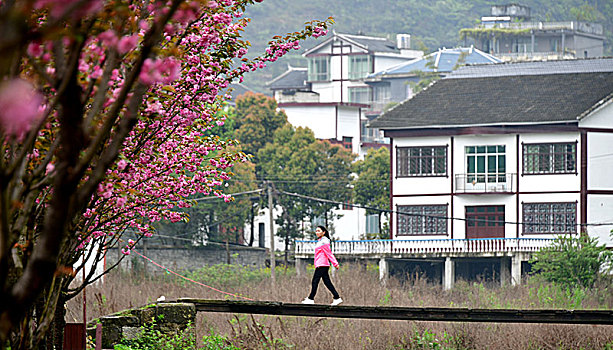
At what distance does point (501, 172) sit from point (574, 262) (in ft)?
23.5

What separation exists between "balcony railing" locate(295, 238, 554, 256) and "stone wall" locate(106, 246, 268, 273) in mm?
Result: 5261

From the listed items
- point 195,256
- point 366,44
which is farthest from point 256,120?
point 366,44

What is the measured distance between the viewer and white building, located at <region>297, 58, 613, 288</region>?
37875 millimetres

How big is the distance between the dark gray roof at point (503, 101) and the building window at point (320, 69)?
35350 millimetres

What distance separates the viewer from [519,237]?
Result: 127 ft

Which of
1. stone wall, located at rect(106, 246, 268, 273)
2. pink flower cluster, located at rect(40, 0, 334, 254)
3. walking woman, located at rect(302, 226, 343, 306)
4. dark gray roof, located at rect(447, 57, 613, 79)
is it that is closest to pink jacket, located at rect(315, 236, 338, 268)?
walking woman, located at rect(302, 226, 343, 306)

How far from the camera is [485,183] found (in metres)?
39.2

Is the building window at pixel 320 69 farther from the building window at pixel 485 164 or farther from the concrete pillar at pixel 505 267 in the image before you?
the concrete pillar at pixel 505 267

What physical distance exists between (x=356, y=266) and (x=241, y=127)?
58.7ft

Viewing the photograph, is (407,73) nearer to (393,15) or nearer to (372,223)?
(372,223)

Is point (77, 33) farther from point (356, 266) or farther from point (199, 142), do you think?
point (356, 266)

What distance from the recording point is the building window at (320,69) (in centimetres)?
7844

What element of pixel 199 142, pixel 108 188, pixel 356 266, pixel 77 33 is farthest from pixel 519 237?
pixel 77 33

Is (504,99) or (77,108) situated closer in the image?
(77,108)
